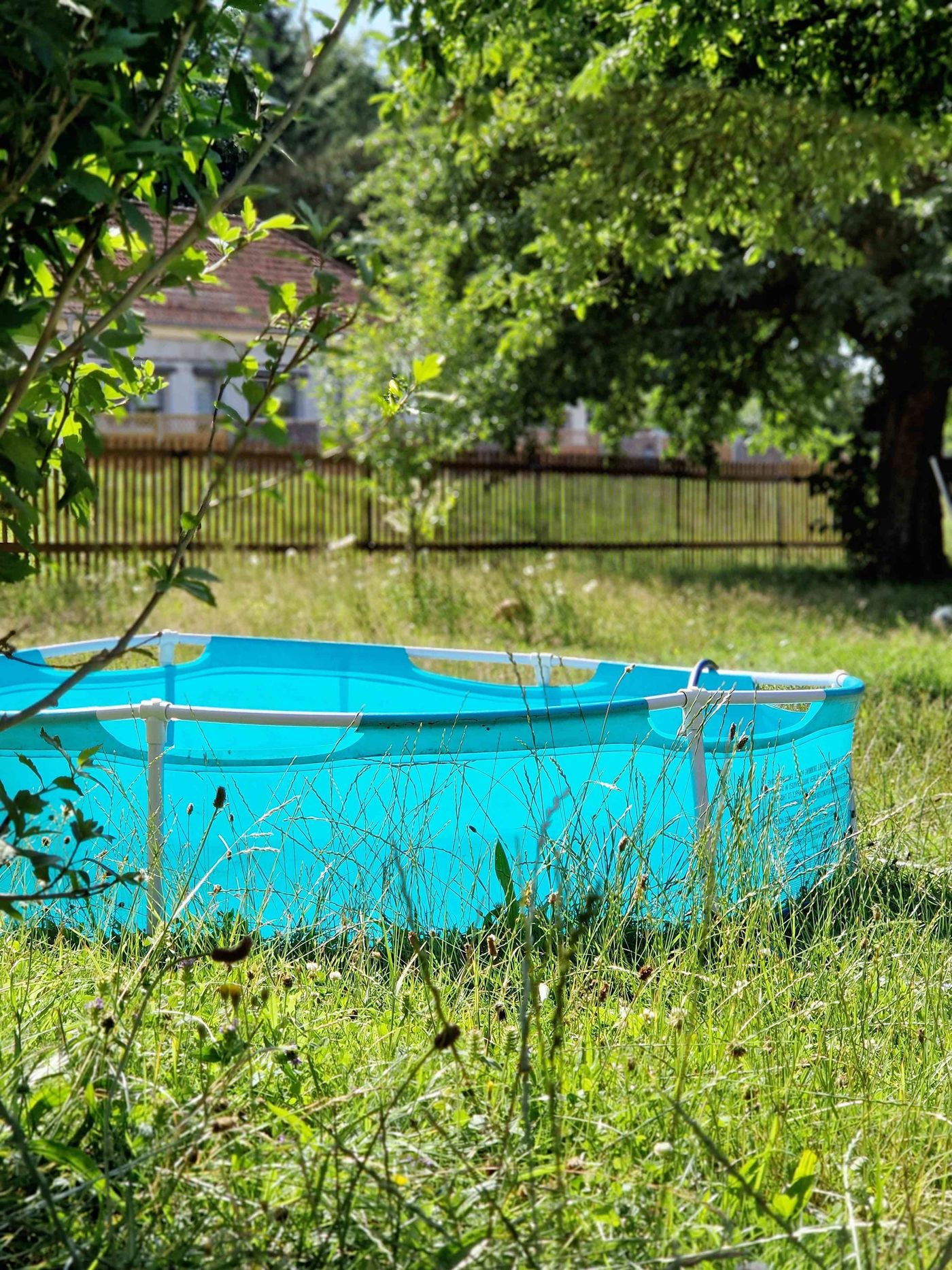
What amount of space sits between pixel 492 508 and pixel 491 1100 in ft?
51.6

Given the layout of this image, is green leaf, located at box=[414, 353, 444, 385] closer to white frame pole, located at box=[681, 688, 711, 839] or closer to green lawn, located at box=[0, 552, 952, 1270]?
green lawn, located at box=[0, 552, 952, 1270]

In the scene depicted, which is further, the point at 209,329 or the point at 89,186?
the point at 209,329

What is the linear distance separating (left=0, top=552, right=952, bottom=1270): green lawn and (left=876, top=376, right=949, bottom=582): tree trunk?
14568mm

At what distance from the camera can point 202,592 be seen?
1.88 meters

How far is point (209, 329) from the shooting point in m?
3.76

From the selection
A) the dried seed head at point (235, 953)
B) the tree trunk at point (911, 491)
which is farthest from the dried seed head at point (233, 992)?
the tree trunk at point (911, 491)

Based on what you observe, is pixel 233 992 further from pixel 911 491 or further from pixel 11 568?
pixel 911 491

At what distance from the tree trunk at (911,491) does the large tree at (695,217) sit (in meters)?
0.03

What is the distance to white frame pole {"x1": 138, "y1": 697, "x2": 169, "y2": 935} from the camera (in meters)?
2.98

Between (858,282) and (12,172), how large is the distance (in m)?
14.6

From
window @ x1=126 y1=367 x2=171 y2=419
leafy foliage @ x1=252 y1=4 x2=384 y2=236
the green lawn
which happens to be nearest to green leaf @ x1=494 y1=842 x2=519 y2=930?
the green lawn

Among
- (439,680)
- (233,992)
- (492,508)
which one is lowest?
(233,992)

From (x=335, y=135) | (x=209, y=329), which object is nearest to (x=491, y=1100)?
(x=209, y=329)

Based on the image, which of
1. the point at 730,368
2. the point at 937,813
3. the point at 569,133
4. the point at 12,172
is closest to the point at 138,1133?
the point at 12,172
